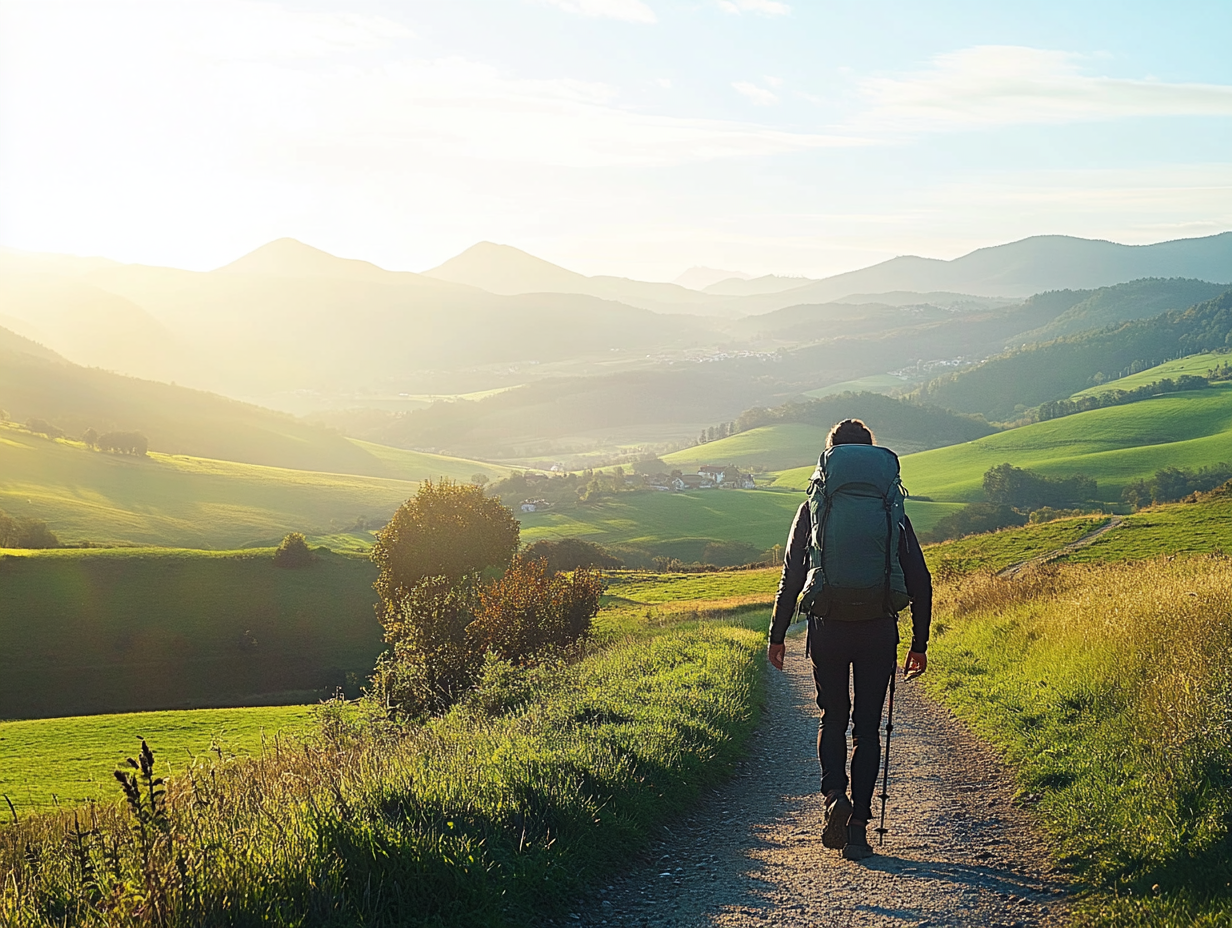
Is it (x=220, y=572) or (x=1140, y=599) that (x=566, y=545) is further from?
(x=1140, y=599)

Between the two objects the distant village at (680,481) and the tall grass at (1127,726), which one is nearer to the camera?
the tall grass at (1127,726)

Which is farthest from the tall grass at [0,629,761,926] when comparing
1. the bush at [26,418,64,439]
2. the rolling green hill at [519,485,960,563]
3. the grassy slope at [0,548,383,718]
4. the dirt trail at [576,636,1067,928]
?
the bush at [26,418,64,439]

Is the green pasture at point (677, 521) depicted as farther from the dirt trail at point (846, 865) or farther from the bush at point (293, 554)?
the dirt trail at point (846, 865)

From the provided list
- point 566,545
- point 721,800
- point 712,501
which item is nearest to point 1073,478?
point 712,501

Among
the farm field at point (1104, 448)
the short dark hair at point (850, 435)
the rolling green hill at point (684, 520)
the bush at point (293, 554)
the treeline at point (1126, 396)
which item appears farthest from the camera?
the treeline at point (1126, 396)

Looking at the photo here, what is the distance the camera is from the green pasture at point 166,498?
A: 99000 mm

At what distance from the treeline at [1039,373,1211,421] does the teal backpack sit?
178057mm

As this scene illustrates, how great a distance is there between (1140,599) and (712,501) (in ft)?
409

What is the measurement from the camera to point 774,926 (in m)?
5.09

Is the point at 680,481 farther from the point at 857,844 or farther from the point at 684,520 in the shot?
the point at 857,844

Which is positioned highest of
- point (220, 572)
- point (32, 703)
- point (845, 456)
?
point (845, 456)

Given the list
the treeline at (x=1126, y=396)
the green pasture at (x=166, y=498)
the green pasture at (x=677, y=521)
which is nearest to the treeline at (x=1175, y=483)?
the green pasture at (x=677, y=521)

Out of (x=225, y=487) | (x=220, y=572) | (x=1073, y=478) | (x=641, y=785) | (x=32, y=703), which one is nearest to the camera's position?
(x=641, y=785)

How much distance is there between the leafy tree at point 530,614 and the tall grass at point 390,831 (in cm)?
1191
